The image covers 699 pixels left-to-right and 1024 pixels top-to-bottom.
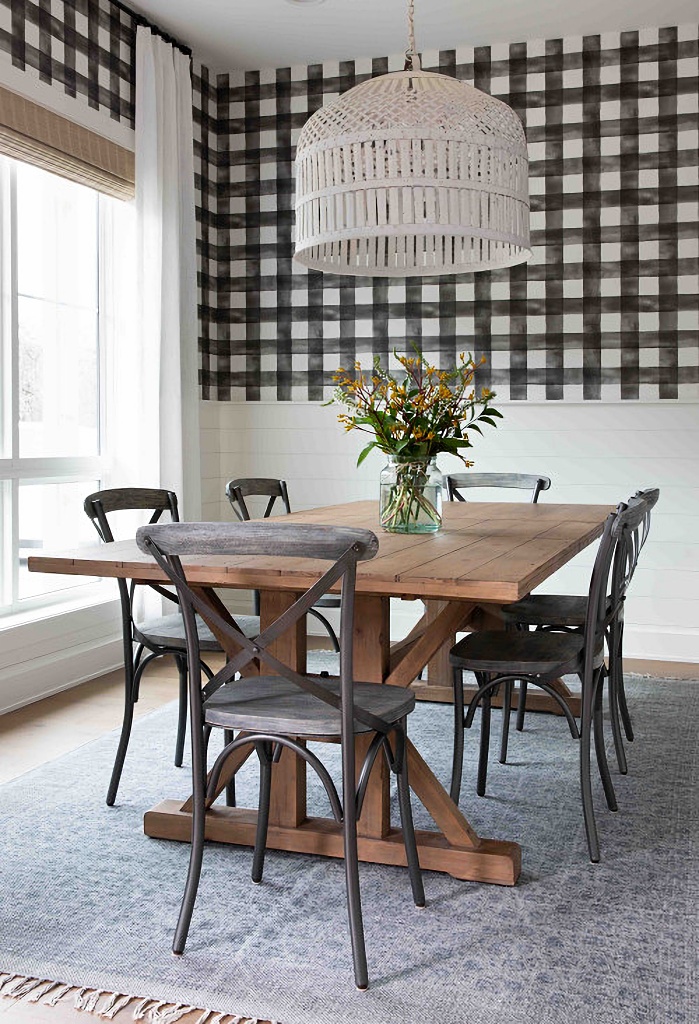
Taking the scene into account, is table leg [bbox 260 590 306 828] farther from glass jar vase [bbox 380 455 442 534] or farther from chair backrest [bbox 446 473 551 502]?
chair backrest [bbox 446 473 551 502]

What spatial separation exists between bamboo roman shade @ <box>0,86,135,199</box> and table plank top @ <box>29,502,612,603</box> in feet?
6.19

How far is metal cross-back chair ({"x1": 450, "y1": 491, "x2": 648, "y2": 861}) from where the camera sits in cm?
250

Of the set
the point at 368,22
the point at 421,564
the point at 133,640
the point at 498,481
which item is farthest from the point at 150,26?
the point at 421,564

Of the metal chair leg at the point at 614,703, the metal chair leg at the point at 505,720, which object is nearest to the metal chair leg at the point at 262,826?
the metal chair leg at the point at 505,720

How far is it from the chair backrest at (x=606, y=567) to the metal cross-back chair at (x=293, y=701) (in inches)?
22.5

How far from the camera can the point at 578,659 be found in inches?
104

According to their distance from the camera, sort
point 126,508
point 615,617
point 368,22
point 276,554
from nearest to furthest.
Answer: point 276,554 → point 615,617 → point 126,508 → point 368,22

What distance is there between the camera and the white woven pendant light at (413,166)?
2.56 meters

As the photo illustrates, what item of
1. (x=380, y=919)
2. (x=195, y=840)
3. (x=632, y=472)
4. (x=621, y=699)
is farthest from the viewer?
(x=632, y=472)

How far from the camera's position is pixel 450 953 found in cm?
204

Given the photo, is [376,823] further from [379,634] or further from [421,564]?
[421,564]

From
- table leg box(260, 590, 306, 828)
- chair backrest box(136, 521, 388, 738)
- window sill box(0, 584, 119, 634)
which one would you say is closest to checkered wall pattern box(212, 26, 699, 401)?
window sill box(0, 584, 119, 634)

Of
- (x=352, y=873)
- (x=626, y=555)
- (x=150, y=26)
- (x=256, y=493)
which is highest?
(x=150, y=26)

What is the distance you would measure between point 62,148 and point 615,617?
9.15 feet
